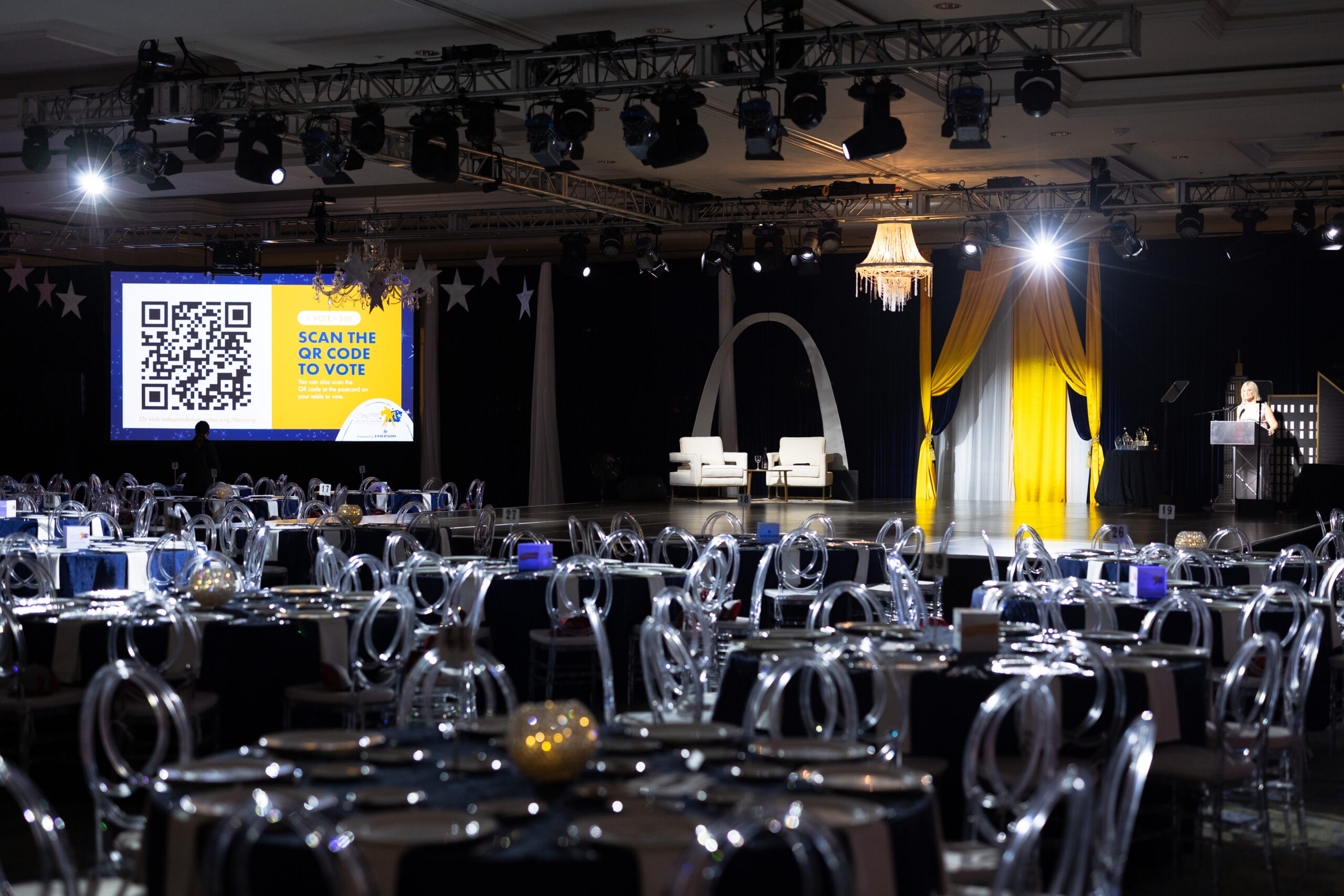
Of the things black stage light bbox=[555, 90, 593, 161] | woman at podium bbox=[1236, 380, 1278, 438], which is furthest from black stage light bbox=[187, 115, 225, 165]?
woman at podium bbox=[1236, 380, 1278, 438]

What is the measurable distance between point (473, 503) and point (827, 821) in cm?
1357

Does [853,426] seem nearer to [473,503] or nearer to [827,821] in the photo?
[473,503]

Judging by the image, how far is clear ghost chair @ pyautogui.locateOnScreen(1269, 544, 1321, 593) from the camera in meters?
6.96

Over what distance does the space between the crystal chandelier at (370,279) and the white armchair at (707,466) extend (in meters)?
3.74

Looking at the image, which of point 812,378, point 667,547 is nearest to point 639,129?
point 667,547

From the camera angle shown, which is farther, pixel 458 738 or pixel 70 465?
pixel 70 465

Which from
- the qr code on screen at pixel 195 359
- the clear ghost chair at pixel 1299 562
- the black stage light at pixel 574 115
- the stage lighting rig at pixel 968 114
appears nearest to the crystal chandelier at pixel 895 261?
the stage lighting rig at pixel 968 114

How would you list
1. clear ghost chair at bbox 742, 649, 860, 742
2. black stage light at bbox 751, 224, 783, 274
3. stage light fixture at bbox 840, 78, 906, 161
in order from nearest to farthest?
clear ghost chair at bbox 742, 649, 860, 742
stage light fixture at bbox 840, 78, 906, 161
black stage light at bbox 751, 224, 783, 274

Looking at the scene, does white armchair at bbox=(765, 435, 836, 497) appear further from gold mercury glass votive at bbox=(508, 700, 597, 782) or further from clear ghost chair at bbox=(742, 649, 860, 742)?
gold mercury glass votive at bbox=(508, 700, 597, 782)

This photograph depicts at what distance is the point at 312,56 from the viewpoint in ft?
32.0

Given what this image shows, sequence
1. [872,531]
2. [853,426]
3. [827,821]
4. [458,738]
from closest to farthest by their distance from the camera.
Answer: [827,821] < [458,738] < [872,531] < [853,426]

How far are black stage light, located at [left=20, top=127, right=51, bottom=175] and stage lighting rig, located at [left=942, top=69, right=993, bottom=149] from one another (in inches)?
255

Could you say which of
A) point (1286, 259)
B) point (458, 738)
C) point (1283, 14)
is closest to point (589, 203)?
point (1283, 14)

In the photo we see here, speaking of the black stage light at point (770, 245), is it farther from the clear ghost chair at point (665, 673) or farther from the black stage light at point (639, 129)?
the clear ghost chair at point (665, 673)
